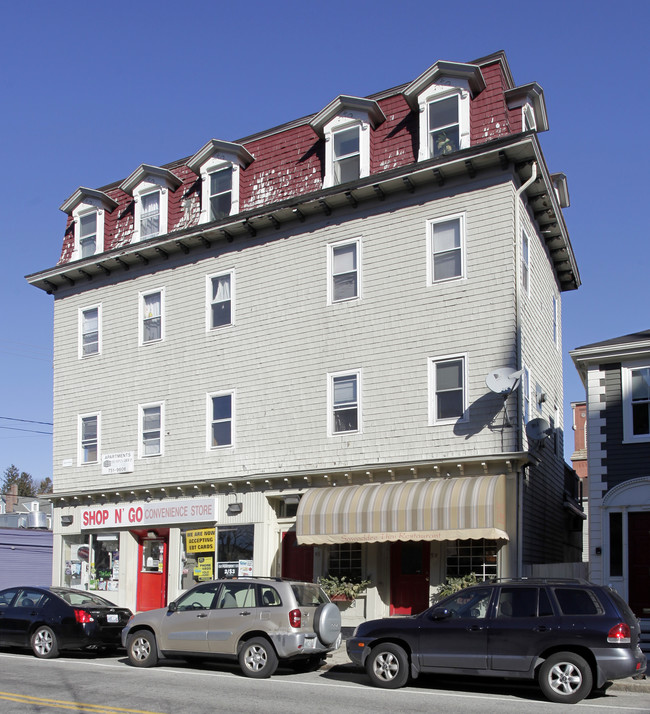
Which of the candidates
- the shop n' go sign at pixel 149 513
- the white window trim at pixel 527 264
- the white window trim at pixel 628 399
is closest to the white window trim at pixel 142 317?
the shop n' go sign at pixel 149 513

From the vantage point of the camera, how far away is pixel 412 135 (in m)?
21.7

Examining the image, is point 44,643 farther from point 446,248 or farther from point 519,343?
point 446,248

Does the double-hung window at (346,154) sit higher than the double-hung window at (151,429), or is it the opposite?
the double-hung window at (346,154)

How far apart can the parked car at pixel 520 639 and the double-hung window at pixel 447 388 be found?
6.82 m

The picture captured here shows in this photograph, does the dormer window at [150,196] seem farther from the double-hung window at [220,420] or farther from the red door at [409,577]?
the red door at [409,577]

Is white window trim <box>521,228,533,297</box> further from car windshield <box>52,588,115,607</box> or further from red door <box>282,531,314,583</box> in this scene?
car windshield <box>52,588,115,607</box>

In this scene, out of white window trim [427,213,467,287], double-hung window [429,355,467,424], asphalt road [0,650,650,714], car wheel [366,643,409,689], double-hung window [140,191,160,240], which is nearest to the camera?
asphalt road [0,650,650,714]

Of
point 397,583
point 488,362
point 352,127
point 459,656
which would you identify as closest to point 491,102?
point 352,127

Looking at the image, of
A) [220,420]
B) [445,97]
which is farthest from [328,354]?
[445,97]

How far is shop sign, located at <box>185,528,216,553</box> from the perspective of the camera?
23.5 meters

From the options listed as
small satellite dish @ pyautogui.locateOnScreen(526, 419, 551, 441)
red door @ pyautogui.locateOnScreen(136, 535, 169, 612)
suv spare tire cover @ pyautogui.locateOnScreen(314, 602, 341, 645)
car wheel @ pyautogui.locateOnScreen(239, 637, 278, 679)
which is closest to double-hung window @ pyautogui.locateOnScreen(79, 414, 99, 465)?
red door @ pyautogui.locateOnScreen(136, 535, 169, 612)

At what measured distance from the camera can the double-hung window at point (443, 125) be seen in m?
20.9

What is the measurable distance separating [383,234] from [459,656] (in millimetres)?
11350

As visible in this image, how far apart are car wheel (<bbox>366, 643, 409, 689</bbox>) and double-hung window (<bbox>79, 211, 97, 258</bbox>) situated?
17691mm
